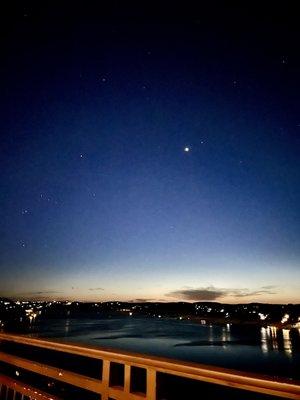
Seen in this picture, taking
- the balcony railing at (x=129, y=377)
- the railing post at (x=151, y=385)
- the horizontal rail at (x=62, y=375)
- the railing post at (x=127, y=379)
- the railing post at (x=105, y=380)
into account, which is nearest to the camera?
the balcony railing at (x=129, y=377)

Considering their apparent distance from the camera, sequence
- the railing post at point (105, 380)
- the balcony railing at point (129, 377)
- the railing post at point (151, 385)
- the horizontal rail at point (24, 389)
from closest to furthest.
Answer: the balcony railing at point (129, 377)
the railing post at point (151, 385)
the railing post at point (105, 380)
the horizontal rail at point (24, 389)

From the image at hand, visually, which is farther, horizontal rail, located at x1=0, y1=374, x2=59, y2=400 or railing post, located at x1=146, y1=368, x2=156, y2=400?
horizontal rail, located at x1=0, y1=374, x2=59, y2=400

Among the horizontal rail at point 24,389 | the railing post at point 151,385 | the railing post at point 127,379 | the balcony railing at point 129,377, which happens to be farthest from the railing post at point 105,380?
the horizontal rail at point 24,389

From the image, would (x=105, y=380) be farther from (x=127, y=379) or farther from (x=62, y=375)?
(x=62, y=375)

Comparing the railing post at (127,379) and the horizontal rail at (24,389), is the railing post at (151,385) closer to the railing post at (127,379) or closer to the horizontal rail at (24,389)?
the railing post at (127,379)

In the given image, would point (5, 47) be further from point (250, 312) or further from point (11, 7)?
point (250, 312)

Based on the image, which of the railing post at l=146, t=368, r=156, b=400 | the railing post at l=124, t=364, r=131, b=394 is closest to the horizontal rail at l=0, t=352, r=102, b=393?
the railing post at l=124, t=364, r=131, b=394

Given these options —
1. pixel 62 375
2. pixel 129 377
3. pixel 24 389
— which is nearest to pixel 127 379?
pixel 129 377

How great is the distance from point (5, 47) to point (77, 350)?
23.4 feet

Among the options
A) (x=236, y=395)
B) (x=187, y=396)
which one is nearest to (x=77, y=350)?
(x=187, y=396)

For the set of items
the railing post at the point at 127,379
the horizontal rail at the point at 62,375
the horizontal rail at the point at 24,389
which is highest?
the railing post at the point at 127,379

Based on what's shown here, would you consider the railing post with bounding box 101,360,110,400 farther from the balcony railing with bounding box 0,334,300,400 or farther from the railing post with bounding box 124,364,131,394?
the railing post with bounding box 124,364,131,394

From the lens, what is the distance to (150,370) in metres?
2.30

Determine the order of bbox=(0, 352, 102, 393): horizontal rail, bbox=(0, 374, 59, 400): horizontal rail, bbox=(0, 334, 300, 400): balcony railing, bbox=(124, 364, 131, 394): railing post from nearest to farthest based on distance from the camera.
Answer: bbox=(0, 334, 300, 400): balcony railing, bbox=(124, 364, 131, 394): railing post, bbox=(0, 352, 102, 393): horizontal rail, bbox=(0, 374, 59, 400): horizontal rail
